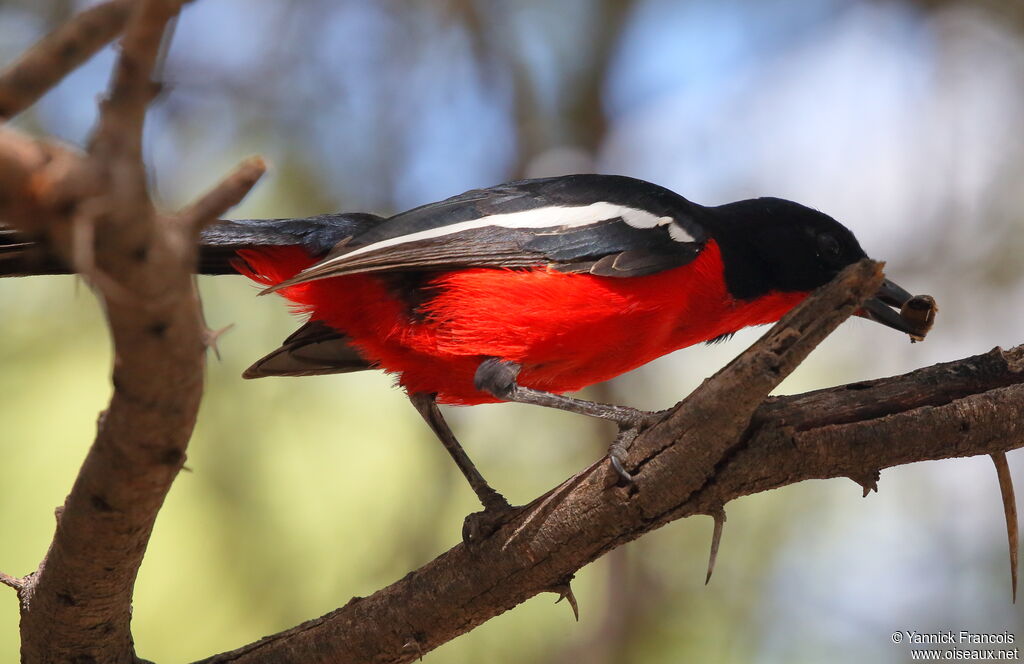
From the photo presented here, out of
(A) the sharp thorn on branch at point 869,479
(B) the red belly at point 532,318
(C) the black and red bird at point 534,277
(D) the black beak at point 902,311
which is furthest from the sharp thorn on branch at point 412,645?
(D) the black beak at point 902,311

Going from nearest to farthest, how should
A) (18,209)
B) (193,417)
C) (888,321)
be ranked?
(18,209), (193,417), (888,321)

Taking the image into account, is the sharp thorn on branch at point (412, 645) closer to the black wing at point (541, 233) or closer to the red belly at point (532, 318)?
the red belly at point (532, 318)

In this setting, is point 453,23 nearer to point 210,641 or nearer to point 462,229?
point 462,229

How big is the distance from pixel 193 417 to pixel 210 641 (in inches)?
166

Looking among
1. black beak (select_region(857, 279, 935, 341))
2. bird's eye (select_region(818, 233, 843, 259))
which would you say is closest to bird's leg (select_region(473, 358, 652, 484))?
black beak (select_region(857, 279, 935, 341))

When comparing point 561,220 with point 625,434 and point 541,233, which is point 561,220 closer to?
point 541,233

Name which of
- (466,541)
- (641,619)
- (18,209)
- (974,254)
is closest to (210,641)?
(641,619)

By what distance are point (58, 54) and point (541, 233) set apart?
98.5 inches

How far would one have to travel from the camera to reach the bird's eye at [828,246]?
4.29m

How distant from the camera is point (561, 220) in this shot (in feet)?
13.4

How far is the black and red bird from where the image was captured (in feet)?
12.6

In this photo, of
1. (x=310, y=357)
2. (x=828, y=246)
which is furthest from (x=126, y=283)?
Answer: (x=828, y=246)

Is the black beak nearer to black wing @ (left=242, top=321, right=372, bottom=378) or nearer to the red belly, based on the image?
the red belly

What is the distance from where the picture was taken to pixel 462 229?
13.2 feet
